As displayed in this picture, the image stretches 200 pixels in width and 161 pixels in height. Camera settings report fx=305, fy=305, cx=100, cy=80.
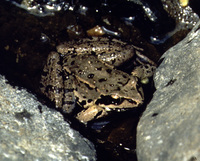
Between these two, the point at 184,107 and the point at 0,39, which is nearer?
the point at 184,107

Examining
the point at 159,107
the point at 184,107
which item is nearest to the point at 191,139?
the point at 184,107

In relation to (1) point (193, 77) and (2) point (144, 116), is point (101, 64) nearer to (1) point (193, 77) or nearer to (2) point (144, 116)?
(2) point (144, 116)

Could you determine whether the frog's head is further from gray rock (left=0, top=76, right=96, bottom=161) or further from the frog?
gray rock (left=0, top=76, right=96, bottom=161)

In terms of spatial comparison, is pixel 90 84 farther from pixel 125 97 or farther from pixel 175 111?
pixel 175 111

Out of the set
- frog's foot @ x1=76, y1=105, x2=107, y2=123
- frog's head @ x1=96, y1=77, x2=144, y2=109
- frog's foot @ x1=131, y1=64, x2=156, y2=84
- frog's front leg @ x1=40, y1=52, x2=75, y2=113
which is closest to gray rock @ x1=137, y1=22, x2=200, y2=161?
frog's head @ x1=96, y1=77, x2=144, y2=109

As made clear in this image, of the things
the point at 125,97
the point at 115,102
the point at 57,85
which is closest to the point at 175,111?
the point at 125,97

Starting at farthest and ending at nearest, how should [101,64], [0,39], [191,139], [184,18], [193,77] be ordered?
[184,18], [0,39], [101,64], [193,77], [191,139]
